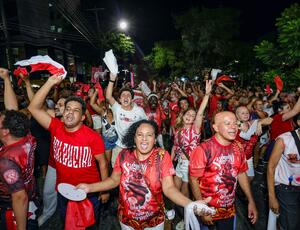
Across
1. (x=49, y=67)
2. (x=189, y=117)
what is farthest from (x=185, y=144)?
(x=49, y=67)

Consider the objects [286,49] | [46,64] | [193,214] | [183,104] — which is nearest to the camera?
[193,214]

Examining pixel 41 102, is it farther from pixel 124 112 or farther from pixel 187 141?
pixel 187 141

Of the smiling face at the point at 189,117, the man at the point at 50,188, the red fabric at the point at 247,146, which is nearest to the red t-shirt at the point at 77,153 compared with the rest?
the man at the point at 50,188

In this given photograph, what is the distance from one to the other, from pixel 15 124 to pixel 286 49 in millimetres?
9256

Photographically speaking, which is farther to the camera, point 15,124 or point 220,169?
point 220,169

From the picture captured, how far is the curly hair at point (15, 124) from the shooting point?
279cm

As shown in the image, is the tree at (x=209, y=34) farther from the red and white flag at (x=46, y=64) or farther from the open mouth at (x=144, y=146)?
the open mouth at (x=144, y=146)

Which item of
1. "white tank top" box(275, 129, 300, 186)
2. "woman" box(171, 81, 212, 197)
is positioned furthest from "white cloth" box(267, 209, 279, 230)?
"woman" box(171, 81, 212, 197)

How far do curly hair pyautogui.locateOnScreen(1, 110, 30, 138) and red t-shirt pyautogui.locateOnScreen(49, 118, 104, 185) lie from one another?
0.53 metres

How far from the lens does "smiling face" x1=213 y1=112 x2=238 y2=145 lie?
120 inches

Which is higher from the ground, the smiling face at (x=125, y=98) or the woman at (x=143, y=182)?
the smiling face at (x=125, y=98)

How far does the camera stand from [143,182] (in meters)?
2.82

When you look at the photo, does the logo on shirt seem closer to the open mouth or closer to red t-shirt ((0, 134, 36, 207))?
red t-shirt ((0, 134, 36, 207))

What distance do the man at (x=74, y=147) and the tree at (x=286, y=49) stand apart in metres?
7.89
